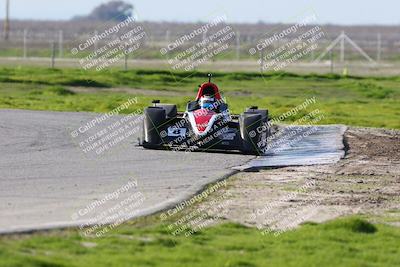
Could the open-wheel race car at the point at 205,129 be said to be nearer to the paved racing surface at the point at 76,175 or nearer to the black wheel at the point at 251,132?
the black wheel at the point at 251,132

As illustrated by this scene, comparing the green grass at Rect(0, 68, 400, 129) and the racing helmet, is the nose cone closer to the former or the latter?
the racing helmet

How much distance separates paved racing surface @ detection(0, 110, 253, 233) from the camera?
12.8 meters

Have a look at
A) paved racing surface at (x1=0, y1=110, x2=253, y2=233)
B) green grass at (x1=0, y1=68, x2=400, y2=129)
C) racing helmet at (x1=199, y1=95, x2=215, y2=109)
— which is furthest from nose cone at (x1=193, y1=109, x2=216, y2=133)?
green grass at (x1=0, y1=68, x2=400, y2=129)

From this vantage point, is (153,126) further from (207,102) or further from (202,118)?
(207,102)

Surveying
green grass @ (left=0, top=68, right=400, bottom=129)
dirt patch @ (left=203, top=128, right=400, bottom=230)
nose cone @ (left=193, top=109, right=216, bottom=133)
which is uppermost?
nose cone @ (left=193, top=109, right=216, bottom=133)

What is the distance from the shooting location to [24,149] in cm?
1934

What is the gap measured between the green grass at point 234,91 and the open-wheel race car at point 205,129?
7.44 meters

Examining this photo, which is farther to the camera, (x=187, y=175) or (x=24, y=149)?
(x=24, y=149)

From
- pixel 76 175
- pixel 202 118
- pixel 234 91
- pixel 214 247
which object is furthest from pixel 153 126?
pixel 234 91

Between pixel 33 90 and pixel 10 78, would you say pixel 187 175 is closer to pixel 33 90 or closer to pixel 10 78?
pixel 33 90

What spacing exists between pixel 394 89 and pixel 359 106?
23.9ft

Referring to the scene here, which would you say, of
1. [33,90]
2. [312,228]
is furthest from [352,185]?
[33,90]

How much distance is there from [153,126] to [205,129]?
945 millimetres

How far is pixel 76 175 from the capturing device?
1620 cm
